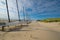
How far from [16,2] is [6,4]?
9729mm

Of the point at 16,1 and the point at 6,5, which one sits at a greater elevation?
the point at 16,1

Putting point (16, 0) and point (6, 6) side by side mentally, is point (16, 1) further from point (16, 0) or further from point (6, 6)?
point (6, 6)

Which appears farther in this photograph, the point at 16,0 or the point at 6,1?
the point at 16,0

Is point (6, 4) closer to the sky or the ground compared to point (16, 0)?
closer to the ground

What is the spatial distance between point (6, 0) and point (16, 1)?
969 centimetres

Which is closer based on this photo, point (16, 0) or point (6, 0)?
point (6, 0)

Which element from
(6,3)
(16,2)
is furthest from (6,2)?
(16,2)

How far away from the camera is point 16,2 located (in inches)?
1120

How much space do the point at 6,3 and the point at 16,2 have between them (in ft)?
Result: 31.8

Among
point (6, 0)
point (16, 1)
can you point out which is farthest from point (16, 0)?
point (6, 0)

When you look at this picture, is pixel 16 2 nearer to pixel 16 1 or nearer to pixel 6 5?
pixel 16 1

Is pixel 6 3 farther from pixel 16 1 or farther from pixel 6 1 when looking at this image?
pixel 16 1

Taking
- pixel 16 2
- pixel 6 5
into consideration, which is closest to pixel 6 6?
pixel 6 5

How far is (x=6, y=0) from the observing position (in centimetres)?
1897
